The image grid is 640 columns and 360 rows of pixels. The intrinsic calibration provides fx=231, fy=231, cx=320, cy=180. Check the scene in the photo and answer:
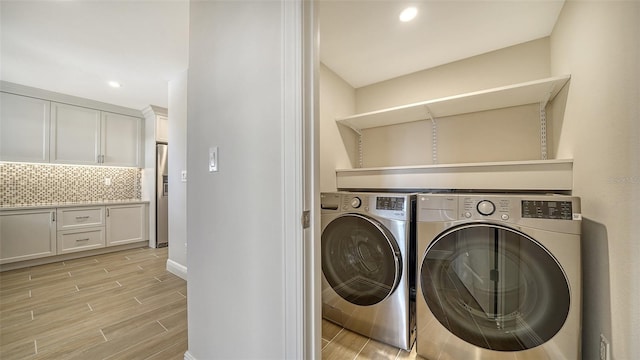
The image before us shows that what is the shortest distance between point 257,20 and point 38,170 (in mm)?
3976

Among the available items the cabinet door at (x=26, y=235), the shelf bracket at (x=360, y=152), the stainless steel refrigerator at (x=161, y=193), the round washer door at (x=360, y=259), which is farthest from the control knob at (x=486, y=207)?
the cabinet door at (x=26, y=235)

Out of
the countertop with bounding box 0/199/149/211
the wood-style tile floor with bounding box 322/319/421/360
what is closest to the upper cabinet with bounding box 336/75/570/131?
the wood-style tile floor with bounding box 322/319/421/360

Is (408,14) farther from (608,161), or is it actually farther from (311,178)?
(311,178)

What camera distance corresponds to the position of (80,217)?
120 inches

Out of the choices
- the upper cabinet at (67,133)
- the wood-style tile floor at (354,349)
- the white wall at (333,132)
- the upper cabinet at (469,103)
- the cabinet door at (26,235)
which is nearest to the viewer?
the wood-style tile floor at (354,349)

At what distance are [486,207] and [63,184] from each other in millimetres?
4748

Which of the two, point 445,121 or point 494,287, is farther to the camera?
point 445,121

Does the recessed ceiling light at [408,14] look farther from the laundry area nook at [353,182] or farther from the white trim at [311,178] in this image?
the white trim at [311,178]

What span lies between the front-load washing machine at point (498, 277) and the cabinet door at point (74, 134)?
4264 millimetres

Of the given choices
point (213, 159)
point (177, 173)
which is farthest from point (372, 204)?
point (177, 173)

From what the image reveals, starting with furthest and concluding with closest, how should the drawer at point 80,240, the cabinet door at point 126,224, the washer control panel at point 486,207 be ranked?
the cabinet door at point 126,224 → the drawer at point 80,240 → the washer control panel at point 486,207

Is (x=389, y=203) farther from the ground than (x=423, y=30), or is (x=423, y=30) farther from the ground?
(x=423, y=30)

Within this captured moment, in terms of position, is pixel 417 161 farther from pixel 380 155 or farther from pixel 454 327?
pixel 454 327

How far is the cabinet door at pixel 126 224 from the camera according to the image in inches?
129
